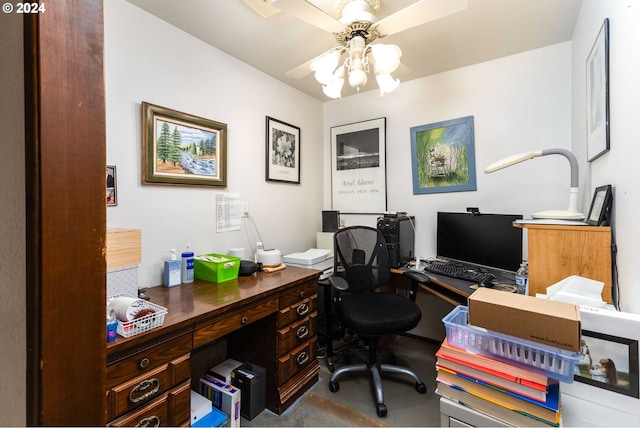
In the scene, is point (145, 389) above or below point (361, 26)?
below

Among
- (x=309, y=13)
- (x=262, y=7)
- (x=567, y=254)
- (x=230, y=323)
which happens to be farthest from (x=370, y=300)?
(x=262, y=7)

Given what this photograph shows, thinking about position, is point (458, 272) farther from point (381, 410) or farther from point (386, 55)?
point (386, 55)

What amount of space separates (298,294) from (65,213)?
149cm

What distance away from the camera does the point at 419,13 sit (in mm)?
1318

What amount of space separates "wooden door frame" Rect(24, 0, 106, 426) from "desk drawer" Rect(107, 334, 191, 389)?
1.56 ft

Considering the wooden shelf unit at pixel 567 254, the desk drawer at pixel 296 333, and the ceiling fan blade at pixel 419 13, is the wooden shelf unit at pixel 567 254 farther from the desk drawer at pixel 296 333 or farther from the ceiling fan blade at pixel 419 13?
the desk drawer at pixel 296 333

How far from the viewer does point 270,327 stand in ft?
5.84

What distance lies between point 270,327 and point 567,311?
1.49 meters

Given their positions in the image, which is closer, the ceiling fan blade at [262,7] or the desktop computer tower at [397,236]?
the ceiling fan blade at [262,7]

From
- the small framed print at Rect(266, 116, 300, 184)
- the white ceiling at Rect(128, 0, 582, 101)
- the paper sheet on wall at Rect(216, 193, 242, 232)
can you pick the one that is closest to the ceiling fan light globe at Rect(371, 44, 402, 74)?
the white ceiling at Rect(128, 0, 582, 101)

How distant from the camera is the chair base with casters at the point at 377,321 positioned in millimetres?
1765

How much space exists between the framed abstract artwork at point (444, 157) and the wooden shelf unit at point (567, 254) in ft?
4.01

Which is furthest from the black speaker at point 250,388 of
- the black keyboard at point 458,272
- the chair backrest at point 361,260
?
the black keyboard at point 458,272

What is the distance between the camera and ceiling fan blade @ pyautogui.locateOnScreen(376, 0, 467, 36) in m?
1.23
